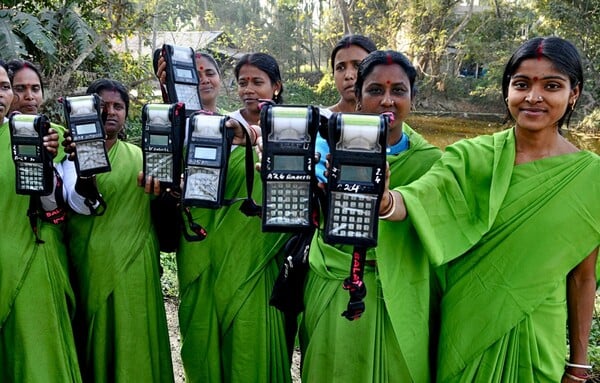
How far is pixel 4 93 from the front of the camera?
2.43 metres

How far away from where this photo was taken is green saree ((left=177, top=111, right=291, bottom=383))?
2.54m

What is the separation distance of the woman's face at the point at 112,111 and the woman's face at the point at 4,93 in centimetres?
39

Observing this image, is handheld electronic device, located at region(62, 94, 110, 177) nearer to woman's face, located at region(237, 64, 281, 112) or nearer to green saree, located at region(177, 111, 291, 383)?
green saree, located at region(177, 111, 291, 383)

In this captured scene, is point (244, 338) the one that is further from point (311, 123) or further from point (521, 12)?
point (521, 12)

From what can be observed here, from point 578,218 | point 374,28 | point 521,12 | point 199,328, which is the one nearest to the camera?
Answer: point 578,218

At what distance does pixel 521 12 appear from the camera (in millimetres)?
20750

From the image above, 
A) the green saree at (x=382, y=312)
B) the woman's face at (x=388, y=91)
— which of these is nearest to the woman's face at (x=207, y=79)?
the woman's face at (x=388, y=91)

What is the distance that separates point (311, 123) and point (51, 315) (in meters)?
1.51

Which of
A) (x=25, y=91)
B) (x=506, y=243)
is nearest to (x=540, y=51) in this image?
(x=506, y=243)

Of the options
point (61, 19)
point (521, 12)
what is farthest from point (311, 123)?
point (521, 12)

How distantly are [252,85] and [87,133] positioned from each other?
90 centimetres

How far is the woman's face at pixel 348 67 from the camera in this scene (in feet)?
9.62

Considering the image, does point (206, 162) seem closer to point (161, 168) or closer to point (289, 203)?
point (161, 168)

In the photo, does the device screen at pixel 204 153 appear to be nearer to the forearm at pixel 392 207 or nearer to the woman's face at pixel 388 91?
the woman's face at pixel 388 91
